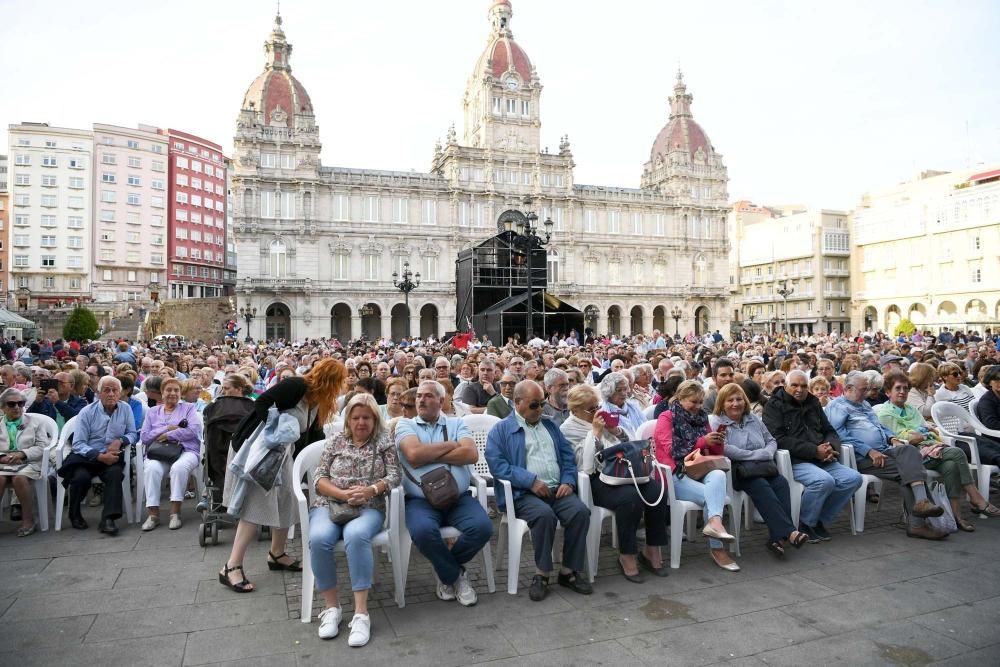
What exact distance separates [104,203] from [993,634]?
73.6 m

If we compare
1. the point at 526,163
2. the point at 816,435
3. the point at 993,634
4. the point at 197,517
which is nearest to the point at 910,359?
the point at 816,435

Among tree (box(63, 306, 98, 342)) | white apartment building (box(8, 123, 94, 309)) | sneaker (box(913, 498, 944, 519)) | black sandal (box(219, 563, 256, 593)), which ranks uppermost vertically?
white apartment building (box(8, 123, 94, 309))

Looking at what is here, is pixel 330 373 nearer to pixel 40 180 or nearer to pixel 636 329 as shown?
pixel 636 329

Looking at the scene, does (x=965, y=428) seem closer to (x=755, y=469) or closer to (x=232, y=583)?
(x=755, y=469)

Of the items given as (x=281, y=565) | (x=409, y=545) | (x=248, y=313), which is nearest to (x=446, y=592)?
(x=409, y=545)

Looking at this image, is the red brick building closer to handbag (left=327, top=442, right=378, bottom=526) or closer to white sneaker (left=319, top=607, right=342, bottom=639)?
handbag (left=327, top=442, right=378, bottom=526)

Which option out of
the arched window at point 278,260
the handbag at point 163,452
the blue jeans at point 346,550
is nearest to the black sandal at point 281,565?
the blue jeans at point 346,550

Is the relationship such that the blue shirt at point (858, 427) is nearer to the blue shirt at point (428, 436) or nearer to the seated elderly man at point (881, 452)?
the seated elderly man at point (881, 452)

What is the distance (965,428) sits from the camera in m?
6.79

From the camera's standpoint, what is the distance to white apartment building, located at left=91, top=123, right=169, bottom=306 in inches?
2438

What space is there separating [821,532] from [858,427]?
1216 millimetres

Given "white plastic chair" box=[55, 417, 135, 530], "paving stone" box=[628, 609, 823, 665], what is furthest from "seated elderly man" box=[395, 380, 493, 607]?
"white plastic chair" box=[55, 417, 135, 530]

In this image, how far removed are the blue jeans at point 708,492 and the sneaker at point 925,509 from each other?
6.53 feet

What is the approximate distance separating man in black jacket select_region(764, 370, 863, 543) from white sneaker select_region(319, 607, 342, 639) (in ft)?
13.9
